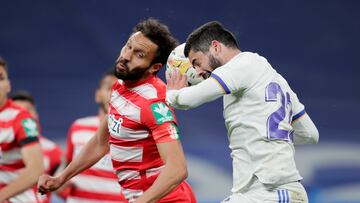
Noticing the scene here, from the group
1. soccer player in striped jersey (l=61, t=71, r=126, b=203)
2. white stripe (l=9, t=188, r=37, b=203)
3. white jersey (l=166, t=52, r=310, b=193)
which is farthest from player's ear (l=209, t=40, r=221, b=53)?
soccer player in striped jersey (l=61, t=71, r=126, b=203)

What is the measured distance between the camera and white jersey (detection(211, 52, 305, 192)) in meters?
4.13

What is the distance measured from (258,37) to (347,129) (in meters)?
1.15

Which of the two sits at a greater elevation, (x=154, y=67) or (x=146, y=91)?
(x=154, y=67)

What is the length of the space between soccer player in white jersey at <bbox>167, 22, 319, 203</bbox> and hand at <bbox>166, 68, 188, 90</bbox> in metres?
0.02

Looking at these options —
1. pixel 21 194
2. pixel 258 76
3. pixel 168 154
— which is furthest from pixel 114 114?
pixel 21 194

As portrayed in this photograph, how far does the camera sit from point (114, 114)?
15.3 ft

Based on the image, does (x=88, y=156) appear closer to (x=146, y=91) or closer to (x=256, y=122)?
(x=146, y=91)

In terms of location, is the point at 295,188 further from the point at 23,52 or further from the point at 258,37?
the point at 23,52

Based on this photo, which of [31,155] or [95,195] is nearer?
[31,155]

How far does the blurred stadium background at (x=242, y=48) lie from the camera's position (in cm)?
777

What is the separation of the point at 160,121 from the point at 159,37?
0.50 meters

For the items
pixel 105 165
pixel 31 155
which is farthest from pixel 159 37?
pixel 105 165

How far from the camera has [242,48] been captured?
25.1ft

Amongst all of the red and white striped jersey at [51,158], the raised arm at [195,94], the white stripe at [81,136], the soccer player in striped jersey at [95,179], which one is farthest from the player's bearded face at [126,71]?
the red and white striped jersey at [51,158]
